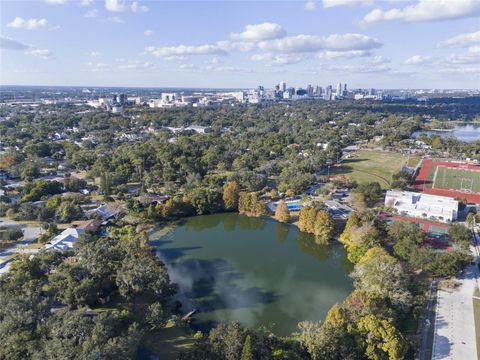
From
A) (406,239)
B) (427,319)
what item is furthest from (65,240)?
(406,239)

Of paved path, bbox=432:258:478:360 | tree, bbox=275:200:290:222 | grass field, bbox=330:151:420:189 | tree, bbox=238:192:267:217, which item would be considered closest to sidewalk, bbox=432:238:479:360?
paved path, bbox=432:258:478:360

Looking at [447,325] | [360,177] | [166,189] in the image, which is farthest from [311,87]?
[447,325]

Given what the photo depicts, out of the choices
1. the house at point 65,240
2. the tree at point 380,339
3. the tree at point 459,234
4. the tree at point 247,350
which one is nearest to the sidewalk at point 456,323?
the tree at point 380,339

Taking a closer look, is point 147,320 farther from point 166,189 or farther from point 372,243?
point 166,189

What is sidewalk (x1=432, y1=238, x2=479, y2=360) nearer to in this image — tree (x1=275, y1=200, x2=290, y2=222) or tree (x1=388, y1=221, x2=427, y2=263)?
tree (x1=388, y1=221, x2=427, y2=263)

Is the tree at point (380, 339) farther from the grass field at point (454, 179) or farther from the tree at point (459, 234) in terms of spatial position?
the grass field at point (454, 179)
